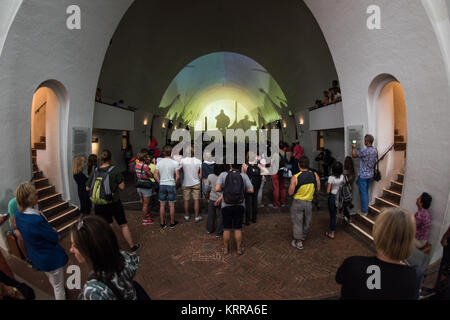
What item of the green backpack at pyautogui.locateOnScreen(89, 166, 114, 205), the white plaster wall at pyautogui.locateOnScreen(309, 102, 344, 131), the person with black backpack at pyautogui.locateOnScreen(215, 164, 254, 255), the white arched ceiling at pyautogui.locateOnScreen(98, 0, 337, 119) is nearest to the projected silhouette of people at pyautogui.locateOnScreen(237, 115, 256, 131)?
the white arched ceiling at pyautogui.locateOnScreen(98, 0, 337, 119)

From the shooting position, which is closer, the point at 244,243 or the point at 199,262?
the point at 199,262

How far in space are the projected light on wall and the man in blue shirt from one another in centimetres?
1251

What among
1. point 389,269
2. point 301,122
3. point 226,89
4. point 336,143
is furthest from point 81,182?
Result: point 226,89

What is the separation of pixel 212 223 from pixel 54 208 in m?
4.00

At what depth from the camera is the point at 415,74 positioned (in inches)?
150

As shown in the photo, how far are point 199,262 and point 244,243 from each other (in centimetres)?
116

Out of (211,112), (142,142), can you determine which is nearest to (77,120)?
(142,142)

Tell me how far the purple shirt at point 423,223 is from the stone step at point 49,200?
785cm

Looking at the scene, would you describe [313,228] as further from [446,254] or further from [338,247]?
[446,254]

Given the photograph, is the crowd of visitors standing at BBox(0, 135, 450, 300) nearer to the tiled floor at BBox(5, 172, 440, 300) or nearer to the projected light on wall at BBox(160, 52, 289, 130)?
the tiled floor at BBox(5, 172, 440, 300)

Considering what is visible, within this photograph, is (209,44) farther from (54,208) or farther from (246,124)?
(246,124)

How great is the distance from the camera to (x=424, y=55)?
11.9ft

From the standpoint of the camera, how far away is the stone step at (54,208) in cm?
516

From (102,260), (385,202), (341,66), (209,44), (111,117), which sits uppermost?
(209,44)
